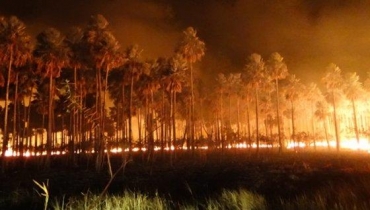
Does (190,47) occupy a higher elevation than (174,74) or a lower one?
higher

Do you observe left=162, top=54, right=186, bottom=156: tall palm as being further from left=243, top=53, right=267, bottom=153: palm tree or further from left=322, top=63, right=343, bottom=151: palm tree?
left=322, top=63, right=343, bottom=151: palm tree

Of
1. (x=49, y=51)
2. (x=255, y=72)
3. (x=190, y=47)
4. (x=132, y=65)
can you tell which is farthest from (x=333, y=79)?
(x=49, y=51)

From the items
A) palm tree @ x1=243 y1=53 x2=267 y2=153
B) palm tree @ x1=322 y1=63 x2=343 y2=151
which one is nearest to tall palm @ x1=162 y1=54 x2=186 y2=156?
palm tree @ x1=243 y1=53 x2=267 y2=153

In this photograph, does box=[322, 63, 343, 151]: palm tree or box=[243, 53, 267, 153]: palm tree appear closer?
box=[243, 53, 267, 153]: palm tree

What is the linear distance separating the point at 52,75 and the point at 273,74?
131ft

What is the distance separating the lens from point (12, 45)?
44875 mm

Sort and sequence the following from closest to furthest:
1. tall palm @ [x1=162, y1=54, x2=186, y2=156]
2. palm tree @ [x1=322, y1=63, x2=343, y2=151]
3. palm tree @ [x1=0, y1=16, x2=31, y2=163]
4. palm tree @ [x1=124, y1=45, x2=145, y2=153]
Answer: palm tree @ [x1=0, y1=16, x2=31, y2=163] → palm tree @ [x1=124, y1=45, x2=145, y2=153] → tall palm @ [x1=162, y1=54, x2=186, y2=156] → palm tree @ [x1=322, y1=63, x2=343, y2=151]

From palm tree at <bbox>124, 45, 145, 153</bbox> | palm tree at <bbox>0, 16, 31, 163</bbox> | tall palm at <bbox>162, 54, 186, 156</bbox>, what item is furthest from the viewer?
tall palm at <bbox>162, 54, 186, 156</bbox>

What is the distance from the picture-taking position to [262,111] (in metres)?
104

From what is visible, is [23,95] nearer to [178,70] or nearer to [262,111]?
[178,70]

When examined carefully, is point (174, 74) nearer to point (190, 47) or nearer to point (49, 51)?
point (190, 47)

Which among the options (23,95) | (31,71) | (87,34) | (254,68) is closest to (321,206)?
(87,34)

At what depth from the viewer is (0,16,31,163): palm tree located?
1741 inches

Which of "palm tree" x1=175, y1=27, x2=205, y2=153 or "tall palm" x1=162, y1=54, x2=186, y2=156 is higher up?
"palm tree" x1=175, y1=27, x2=205, y2=153
